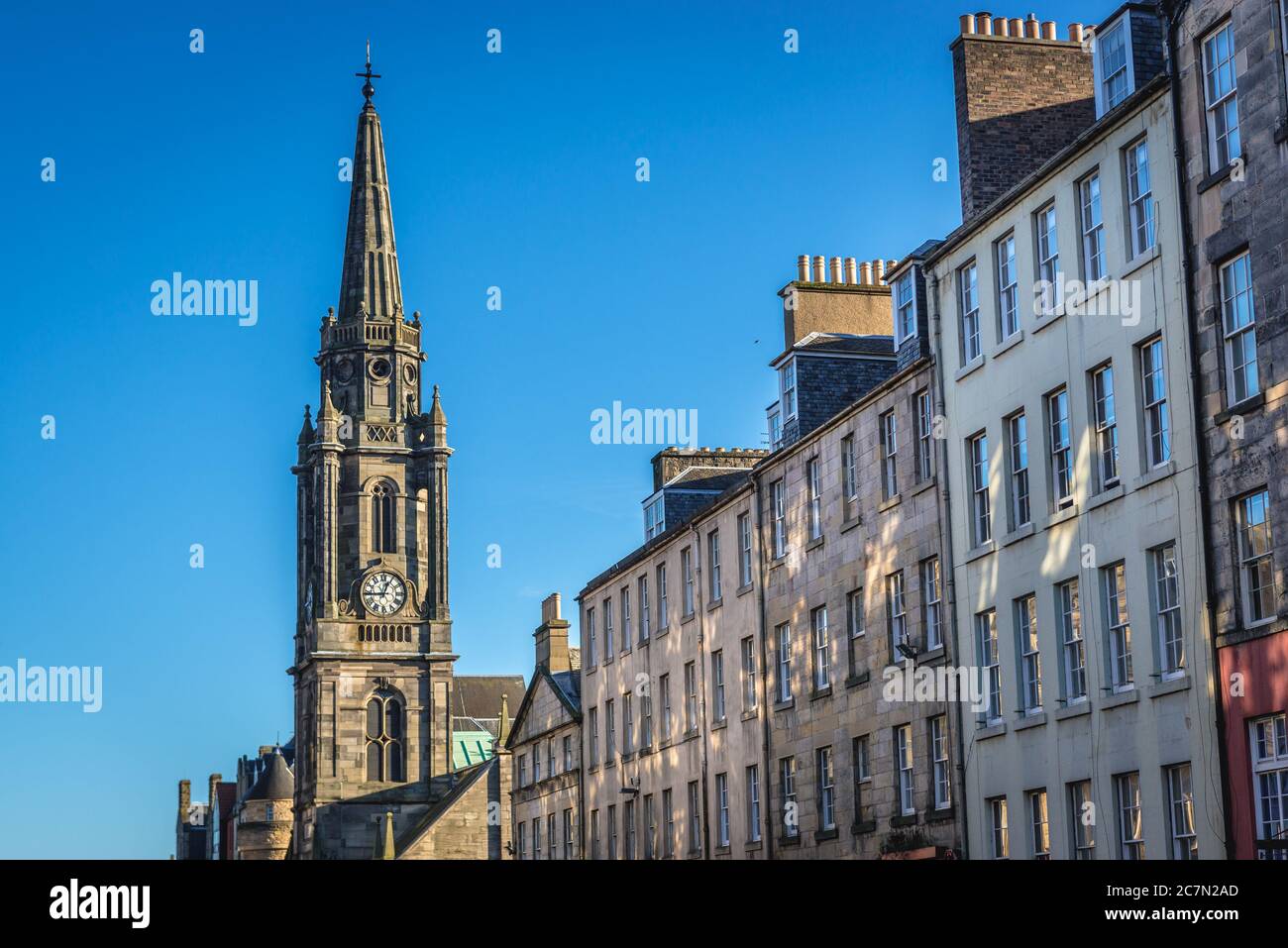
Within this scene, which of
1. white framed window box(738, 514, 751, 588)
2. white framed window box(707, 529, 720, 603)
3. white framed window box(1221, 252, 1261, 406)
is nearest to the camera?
white framed window box(1221, 252, 1261, 406)

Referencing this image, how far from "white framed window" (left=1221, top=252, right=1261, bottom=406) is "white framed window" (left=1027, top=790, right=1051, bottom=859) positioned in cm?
825

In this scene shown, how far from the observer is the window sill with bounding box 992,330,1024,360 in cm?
3114

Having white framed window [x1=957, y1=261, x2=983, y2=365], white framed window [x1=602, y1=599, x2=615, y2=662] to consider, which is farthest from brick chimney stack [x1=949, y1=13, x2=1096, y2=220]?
white framed window [x1=602, y1=599, x2=615, y2=662]

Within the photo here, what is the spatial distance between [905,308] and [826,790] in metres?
10.1

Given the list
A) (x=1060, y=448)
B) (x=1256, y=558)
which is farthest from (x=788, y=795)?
(x=1256, y=558)

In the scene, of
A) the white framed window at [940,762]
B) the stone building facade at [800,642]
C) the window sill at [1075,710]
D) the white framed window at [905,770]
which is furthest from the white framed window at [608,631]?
the window sill at [1075,710]

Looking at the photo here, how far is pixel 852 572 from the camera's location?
1486 inches

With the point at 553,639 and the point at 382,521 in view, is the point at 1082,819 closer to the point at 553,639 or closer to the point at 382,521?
the point at 553,639

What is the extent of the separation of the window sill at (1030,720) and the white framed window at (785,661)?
10.6m

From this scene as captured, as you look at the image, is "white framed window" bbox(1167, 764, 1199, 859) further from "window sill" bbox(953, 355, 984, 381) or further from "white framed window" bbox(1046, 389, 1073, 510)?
"window sill" bbox(953, 355, 984, 381)

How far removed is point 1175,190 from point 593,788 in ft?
108

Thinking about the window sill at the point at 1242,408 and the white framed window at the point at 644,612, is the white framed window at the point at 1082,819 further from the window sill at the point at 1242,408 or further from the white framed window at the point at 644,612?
the white framed window at the point at 644,612

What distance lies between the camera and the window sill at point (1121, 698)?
2722cm
